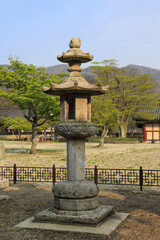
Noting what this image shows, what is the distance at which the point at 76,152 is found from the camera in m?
8.27

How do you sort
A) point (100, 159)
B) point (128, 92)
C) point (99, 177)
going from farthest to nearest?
point (128, 92) → point (100, 159) → point (99, 177)

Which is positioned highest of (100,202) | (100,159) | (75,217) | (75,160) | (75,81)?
(75,81)

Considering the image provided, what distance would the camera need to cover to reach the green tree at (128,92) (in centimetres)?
4991

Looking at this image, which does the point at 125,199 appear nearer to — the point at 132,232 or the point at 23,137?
the point at 132,232

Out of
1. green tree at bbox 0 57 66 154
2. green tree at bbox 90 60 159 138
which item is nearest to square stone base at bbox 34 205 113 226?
green tree at bbox 0 57 66 154

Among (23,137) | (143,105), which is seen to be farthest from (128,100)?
(23,137)

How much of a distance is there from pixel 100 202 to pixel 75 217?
272cm

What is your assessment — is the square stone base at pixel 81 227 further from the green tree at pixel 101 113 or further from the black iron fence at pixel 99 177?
the green tree at pixel 101 113

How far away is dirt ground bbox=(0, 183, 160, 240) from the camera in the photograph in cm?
685

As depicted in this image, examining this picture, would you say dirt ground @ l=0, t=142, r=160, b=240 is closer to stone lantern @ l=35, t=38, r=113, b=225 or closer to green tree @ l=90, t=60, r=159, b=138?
stone lantern @ l=35, t=38, r=113, b=225

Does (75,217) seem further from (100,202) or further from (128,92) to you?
(128,92)

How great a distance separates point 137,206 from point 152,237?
2967 millimetres

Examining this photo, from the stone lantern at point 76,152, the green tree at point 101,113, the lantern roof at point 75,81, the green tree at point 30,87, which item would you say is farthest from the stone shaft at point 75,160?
the green tree at point 101,113

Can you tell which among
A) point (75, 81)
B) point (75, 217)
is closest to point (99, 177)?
point (75, 217)
